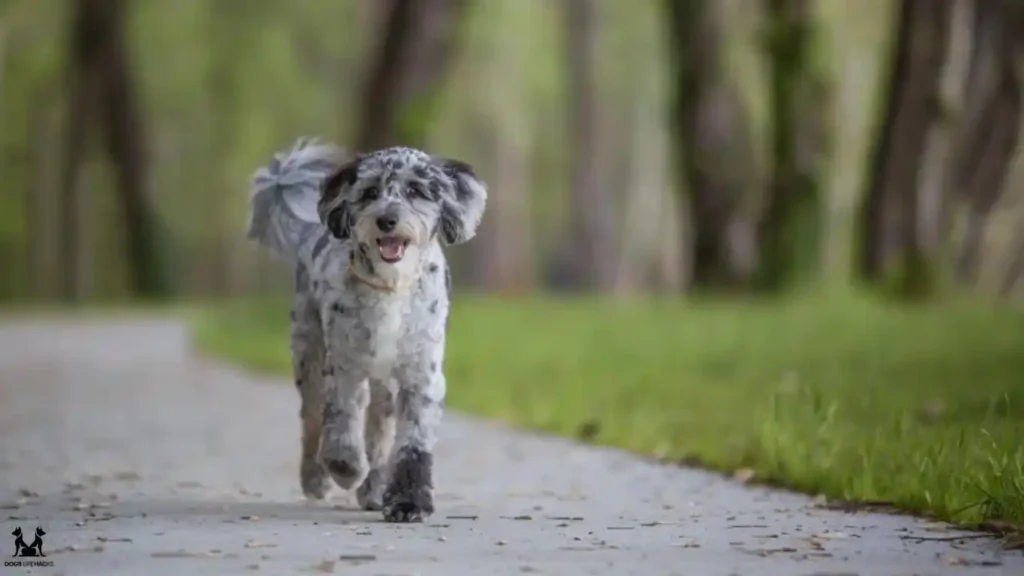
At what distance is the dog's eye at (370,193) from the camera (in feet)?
24.4

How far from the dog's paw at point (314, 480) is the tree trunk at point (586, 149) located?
36059mm

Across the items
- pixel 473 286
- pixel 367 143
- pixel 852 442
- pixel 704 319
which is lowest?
pixel 852 442

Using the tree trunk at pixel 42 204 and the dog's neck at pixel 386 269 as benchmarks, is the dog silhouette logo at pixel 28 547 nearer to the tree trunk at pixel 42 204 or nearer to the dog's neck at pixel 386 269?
the dog's neck at pixel 386 269

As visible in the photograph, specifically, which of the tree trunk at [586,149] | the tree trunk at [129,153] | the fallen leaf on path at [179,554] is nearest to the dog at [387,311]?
the fallen leaf on path at [179,554]

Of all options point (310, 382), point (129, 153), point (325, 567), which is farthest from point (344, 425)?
point (129, 153)

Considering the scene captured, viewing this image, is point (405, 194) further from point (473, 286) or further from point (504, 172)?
point (473, 286)

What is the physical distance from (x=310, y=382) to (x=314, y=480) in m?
0.43

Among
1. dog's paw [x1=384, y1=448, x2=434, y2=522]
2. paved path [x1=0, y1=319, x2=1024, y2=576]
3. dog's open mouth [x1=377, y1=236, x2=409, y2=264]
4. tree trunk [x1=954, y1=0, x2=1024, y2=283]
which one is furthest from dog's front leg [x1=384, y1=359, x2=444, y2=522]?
tree trunk [x1=954, y1=0, x2=1024, y2=283]

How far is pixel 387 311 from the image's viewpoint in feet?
25.0

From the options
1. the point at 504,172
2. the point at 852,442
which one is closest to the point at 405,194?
the point at 852,442

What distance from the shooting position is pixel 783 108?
23.9 meters

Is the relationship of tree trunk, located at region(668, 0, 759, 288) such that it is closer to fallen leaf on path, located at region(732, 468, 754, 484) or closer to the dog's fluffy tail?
fallen leaf on path, located at region(732, 468, 754, 484)

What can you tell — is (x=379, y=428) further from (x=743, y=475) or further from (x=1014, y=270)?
(x=1014, y=270)

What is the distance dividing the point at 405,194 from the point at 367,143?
16.5 meters
